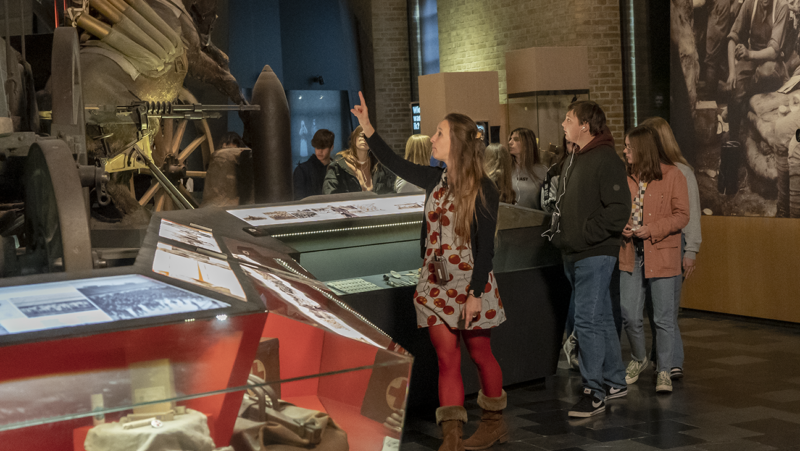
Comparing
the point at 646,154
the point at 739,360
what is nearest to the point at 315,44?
the point at 646,154

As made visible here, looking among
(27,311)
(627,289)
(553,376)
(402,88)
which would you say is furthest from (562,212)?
(402,88)

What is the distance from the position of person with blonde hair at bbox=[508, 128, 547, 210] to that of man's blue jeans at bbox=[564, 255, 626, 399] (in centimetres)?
155

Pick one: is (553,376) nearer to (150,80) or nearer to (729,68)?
(729,68)

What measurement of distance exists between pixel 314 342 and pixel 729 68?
18.3ft

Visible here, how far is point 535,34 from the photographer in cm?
955

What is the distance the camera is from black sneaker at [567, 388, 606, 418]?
3613 mm

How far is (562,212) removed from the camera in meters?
3.67

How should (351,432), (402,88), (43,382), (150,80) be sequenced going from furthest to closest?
(402,88) → (150,80) → (351,432) → (43,382)

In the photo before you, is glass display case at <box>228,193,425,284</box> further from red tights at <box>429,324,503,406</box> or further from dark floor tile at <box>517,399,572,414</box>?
dark floor tile at <box>517,399,572,414</box>

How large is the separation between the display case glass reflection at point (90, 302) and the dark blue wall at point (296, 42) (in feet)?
32.3

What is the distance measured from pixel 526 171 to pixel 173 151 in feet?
17.7

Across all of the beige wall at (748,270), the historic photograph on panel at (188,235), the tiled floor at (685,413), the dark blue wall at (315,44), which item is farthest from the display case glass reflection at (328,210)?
the dark blue wall at (315,44)

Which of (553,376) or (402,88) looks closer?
(553,376)

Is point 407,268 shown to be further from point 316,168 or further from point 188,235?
point 316,168
